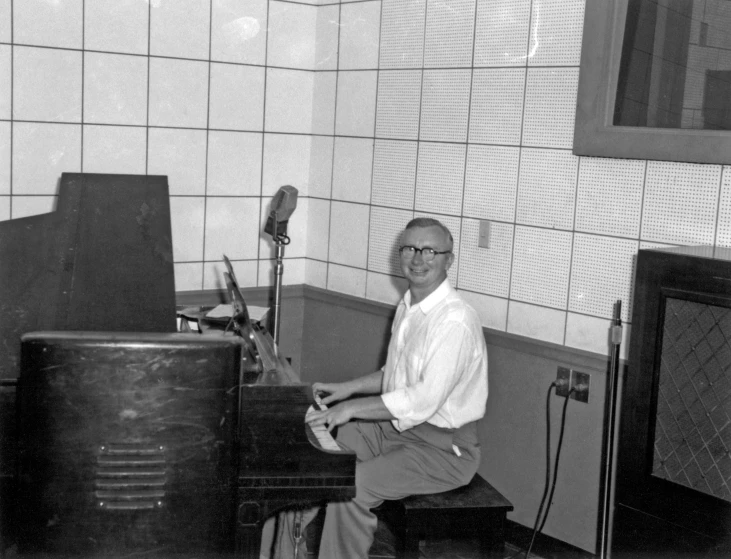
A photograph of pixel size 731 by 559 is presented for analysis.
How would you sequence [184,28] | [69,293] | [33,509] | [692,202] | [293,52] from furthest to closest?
[293,52], [184,28], [692,202], [69,293], [33,509]

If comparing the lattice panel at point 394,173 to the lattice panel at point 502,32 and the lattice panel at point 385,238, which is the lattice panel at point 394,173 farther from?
the lattice panel at point 502,32

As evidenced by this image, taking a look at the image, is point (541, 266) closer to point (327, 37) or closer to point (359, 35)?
point (359, 35)

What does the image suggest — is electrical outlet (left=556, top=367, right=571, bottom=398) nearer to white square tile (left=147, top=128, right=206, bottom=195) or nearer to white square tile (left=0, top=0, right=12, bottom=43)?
white square tile (left=147, top=128, right=206, bottom=195)

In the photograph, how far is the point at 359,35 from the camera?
437 cm

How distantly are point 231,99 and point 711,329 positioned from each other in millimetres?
2487

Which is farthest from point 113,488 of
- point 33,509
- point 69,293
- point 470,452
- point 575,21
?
point 575,21

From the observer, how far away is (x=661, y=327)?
2.81 meters

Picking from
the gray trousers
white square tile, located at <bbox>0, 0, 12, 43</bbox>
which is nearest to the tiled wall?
white square tile, located at <bbox>0, 0, 12, 43</bbox>

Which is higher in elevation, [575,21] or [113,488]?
[575,21]

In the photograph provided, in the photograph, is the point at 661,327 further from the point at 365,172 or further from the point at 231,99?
the point at 231,99

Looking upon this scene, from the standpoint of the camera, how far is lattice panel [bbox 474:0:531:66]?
367cm

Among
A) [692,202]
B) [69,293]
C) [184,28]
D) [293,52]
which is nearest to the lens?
[69,293]

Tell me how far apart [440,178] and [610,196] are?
2.72 feet

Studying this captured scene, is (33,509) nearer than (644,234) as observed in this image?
Yes
